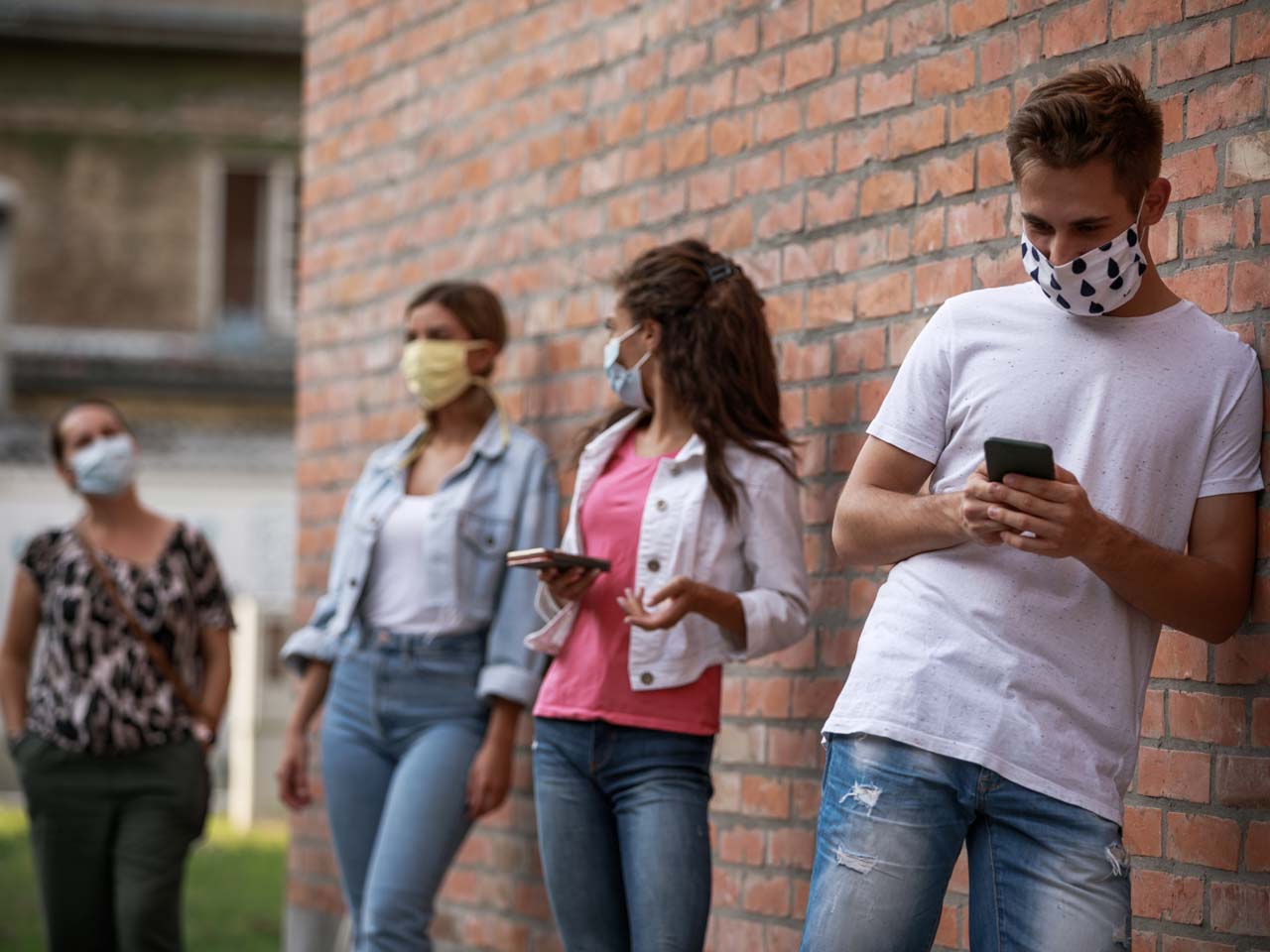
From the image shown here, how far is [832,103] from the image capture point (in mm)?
4578

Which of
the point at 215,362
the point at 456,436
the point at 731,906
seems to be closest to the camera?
the point at 731,906

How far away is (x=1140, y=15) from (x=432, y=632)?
2.27 metres

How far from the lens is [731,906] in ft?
15.6

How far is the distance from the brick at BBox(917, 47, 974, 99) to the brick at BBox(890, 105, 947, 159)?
0.13 ft

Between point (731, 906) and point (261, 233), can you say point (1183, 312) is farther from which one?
point (261, 233)

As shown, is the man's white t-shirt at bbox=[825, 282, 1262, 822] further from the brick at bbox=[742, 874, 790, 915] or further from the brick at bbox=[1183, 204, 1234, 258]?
the brick at bbox=[742, 874, 790, 915]

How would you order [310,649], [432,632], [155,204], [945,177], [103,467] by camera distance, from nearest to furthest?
[945,177], [432,632], [310,649], [103,467], [155,204]

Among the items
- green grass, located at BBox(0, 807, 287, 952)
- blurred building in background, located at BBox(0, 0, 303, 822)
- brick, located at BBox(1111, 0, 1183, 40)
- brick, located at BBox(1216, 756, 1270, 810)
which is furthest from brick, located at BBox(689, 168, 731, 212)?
blurred building in background, located at BBox(0, 0, 303, 822)

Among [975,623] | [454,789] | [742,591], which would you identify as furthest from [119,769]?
[975,623]

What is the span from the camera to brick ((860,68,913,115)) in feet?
14.2

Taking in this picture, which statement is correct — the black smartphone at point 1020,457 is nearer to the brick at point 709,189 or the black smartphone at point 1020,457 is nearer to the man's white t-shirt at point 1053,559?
the man's white t-shirt at point 1053,559

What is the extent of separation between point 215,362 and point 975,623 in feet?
62.9

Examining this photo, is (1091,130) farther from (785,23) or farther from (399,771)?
(399,771)

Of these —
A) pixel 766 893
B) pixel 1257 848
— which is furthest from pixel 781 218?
pixel 1257 848
